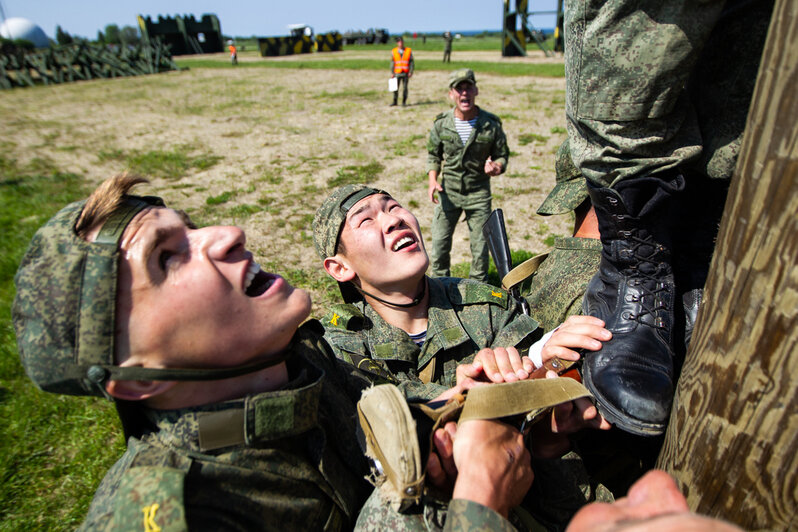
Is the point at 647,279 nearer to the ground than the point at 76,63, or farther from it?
nearer to the ground

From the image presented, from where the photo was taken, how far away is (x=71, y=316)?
125 cm

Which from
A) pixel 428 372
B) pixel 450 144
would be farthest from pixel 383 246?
pixel 450 144

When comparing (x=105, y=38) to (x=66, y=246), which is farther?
(x=105, y=38)

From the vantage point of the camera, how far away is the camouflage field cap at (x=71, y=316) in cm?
124

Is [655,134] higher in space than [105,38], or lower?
lower

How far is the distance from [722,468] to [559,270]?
1720mm

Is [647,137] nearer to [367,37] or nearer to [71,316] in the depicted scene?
[71,316]

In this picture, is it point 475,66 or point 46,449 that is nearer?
point 46,449

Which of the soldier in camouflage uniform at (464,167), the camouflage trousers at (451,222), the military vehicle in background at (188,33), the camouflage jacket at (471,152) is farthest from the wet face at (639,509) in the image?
the military vehicle in background at (188,33)

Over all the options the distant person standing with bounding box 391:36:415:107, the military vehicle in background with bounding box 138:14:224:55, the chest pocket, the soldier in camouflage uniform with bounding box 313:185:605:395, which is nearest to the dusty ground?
the distant person standing with bounding box 391:36:415:107

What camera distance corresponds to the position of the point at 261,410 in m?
1.37

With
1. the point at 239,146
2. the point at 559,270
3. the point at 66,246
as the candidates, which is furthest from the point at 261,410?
the point at 239,146

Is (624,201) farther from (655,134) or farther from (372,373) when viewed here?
(372,373)

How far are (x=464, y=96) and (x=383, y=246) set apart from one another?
3.96 m
